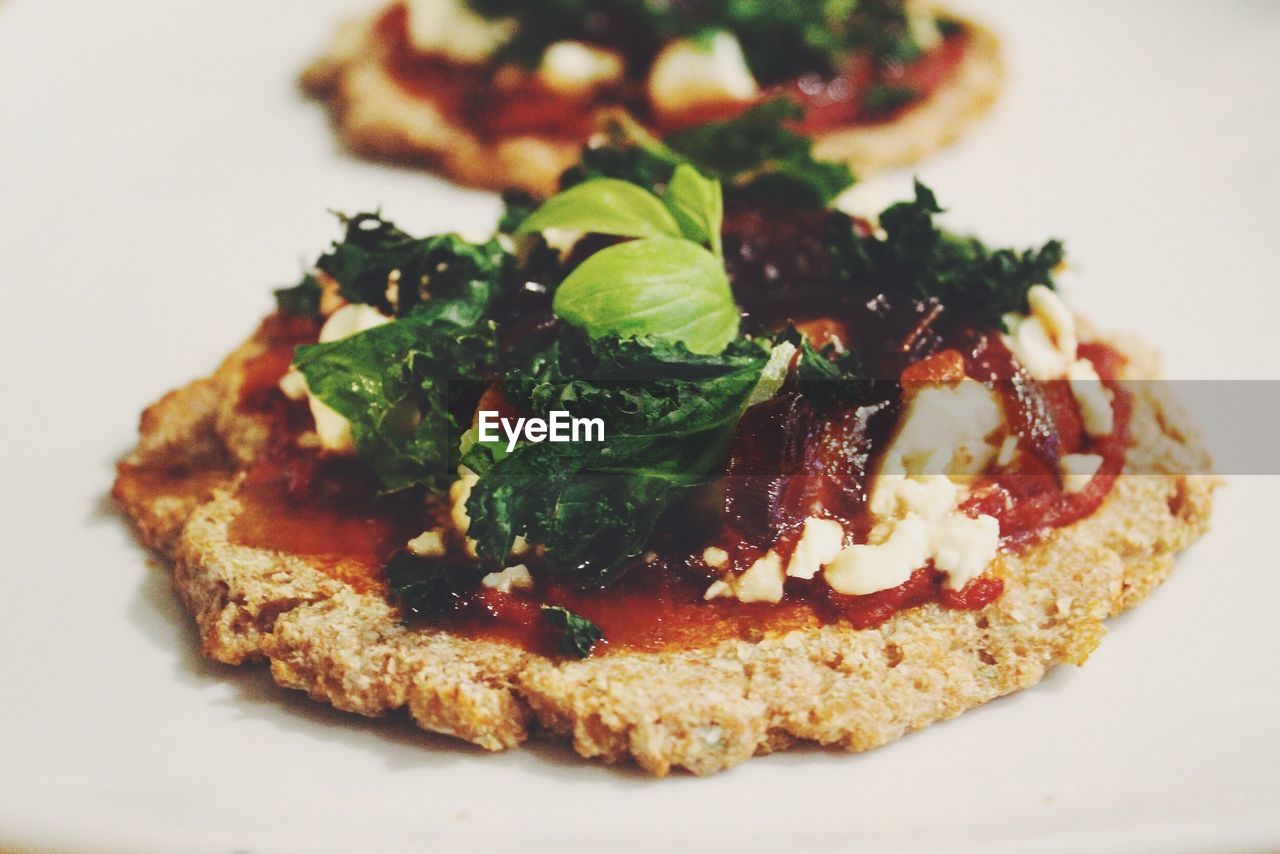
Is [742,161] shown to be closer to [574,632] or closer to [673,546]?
[673,546]

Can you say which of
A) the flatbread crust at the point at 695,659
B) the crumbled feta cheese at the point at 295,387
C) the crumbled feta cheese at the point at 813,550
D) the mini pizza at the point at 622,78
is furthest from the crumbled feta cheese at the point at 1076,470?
the mini pizza at the point at 622,78

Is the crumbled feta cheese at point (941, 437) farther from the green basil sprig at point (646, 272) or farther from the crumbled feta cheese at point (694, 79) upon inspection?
the crumbled feta cheese at point (694, 79)

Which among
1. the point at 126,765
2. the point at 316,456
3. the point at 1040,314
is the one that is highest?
the point at 1040,314

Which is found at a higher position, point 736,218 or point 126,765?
point 736,218

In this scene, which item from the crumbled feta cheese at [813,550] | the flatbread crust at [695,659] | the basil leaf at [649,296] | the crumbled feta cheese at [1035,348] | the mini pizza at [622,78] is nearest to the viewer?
the flatbread crust at [695,659]

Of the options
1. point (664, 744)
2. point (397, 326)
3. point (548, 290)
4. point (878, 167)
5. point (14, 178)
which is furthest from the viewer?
point (878, 167)

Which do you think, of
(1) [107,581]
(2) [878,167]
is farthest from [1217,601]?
(1) [107,581]

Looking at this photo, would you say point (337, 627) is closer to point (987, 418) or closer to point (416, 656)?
point (416, 656)

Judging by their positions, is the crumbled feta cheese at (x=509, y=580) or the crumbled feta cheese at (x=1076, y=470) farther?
the crumbled feta cheese at (x=1076, y=470)
